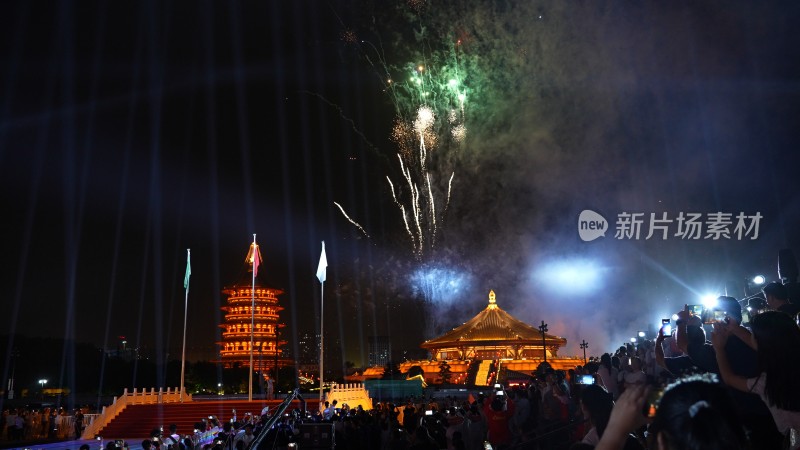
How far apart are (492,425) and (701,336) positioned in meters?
4.75

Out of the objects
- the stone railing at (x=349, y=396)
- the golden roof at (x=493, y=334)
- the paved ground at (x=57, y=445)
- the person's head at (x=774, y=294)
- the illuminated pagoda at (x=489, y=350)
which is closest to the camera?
the person's head at (x=774, y=294)

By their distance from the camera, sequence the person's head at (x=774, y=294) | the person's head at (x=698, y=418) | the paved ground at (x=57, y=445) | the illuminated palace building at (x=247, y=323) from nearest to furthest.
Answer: the person's head at (x=698, y=418) < the person's head at (x=774, y=294) < the paved ground at (x=57, y=445) < the illuminated palace building at (x=247, y=323)

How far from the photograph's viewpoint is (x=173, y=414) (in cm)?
2803

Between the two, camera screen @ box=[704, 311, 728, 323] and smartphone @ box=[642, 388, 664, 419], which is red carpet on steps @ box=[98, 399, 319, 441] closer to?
camera screen @ box=[704, 311, 728, 323]

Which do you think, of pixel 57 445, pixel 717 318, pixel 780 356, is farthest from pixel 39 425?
pixel 780 356

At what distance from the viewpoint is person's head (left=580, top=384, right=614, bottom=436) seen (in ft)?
12.5

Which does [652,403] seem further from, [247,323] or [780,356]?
[247,323]

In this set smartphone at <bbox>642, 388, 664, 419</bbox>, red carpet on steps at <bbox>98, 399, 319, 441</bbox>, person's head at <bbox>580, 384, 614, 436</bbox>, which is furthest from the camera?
red carpet on steps at <bbox>98, 399, 319, 441</bbox>

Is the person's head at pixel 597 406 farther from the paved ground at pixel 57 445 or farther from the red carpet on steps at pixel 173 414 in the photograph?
the red carpet on steps at pixel 173 414

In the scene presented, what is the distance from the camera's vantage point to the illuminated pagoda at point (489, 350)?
4812cm

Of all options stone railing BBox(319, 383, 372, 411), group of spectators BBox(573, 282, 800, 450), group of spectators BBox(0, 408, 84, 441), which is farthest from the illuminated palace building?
group of spectators BBox(573, 282, 800, 450)

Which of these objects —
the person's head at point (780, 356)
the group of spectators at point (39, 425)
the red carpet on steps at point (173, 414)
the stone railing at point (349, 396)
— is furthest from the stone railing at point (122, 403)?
the person's head at point (780, 356)

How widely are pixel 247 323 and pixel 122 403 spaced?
121ft

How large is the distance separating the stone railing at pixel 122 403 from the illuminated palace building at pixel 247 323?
3124cm
